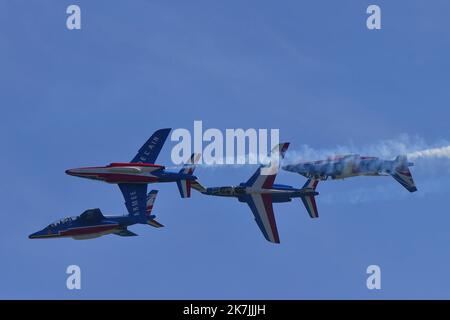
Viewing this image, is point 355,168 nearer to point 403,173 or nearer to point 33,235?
point 403,173

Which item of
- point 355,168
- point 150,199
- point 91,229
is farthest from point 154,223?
point 355,168

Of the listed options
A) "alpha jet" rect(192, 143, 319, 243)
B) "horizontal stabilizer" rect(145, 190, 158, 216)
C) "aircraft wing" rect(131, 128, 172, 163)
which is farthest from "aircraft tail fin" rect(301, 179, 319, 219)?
"horizontal stabilizer" rect(145, 190, 158, 216)

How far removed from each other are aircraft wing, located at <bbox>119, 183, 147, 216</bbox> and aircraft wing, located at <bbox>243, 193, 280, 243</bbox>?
10.4 meters

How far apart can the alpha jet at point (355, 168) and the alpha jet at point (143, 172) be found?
35.9ft

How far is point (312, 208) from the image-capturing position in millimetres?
112000

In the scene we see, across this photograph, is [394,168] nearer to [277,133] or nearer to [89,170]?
[277,133]

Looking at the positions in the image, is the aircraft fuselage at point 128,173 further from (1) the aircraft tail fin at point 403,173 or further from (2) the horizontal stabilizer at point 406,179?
(2) the horizontal stabilizer at point 406,179

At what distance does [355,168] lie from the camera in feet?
366

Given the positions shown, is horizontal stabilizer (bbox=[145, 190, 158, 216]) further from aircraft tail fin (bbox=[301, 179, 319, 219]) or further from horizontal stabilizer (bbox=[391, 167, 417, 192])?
horizontal stabilizer (bbox=[391, 167, 417, 192])

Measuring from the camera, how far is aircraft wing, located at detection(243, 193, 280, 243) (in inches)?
4370
